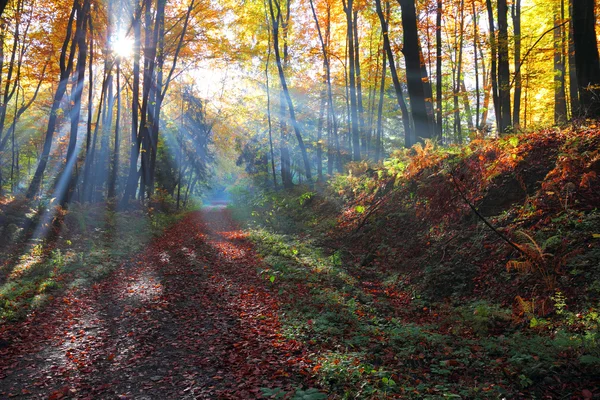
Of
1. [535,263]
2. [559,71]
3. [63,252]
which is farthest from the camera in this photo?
[559,71]

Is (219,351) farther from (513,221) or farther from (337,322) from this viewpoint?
(513,221)

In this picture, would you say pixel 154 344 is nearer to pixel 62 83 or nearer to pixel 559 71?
pixel 62 83

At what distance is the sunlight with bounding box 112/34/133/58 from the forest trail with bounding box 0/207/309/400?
612 inches

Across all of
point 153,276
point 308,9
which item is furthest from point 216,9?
point 153,276

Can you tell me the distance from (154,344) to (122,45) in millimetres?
19584

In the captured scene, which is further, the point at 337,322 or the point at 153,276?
the point at 153,276

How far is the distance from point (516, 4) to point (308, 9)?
11.6 metres

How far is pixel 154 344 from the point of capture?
559 centimetres

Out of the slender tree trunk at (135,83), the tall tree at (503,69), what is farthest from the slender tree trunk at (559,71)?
the slender tree trunk at (135,83)

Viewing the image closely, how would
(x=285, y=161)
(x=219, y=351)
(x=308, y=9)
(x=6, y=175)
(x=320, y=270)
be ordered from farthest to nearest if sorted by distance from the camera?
1. (x=6, y=175)
2. (x=285, y=161)
3. (x=308, y=9)
4. (x=320, y=270)
5. (x=219, y=351)

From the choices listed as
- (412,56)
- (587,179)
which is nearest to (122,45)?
(412,56)

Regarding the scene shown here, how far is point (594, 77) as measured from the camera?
25.5ft

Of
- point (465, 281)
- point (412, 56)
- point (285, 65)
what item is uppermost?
point (285, 65)

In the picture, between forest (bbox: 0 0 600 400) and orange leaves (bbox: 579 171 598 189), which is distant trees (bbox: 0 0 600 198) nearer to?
forest (bbox: 0 0 600 400)
